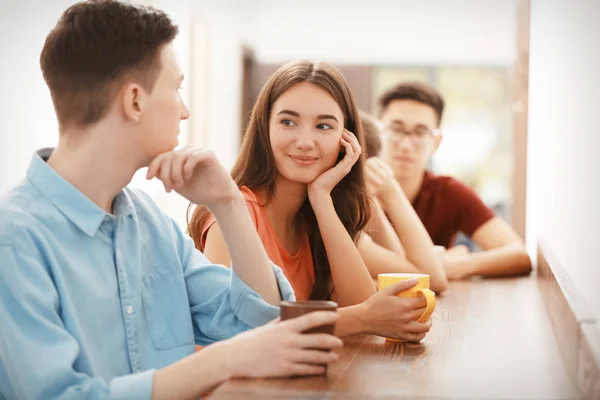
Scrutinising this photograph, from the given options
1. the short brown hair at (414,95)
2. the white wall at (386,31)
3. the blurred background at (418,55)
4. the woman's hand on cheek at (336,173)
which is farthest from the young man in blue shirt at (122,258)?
the white wall at (386,31)

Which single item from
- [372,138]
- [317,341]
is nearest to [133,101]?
[317,341]

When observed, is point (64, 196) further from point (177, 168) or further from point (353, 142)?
point (353, 142)

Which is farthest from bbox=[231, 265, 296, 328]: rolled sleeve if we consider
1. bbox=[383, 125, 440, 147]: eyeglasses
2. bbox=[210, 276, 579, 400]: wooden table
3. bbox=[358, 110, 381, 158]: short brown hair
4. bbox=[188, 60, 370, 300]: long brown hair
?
bbox=[383, 125, 440, 147]: eyeglasses

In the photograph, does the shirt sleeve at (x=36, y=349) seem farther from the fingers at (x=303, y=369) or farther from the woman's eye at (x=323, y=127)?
the woman's eye at (x=323, y=127)

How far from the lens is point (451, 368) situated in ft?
3.80

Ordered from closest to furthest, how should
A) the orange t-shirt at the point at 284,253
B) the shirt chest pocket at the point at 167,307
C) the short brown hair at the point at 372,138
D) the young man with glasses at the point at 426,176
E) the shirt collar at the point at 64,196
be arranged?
the shirt collar at the point at 64,196
the shirt chest pocket at the point at 167,307
the orange t-shirt at the point at 284,253
the short brown hair at the point at 372,138
the young man with glasses at the point at 426,176

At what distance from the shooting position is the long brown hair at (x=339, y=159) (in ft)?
5.97

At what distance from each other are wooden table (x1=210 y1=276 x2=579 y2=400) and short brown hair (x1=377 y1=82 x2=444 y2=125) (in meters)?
1.54

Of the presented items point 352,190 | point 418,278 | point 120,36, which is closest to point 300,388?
point 418,278

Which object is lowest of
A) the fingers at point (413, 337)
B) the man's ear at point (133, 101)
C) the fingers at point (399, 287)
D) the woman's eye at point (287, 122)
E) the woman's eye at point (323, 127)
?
the fingers at point (413, 337)

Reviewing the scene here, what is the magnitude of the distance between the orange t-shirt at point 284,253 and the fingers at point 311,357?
695mm

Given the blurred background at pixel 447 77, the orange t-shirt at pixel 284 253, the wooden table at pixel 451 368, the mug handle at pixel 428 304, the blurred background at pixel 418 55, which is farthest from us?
the blurred background at pixel 418 55

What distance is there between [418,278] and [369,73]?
21.1ft

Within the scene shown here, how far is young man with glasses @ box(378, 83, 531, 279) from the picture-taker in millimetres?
3045
